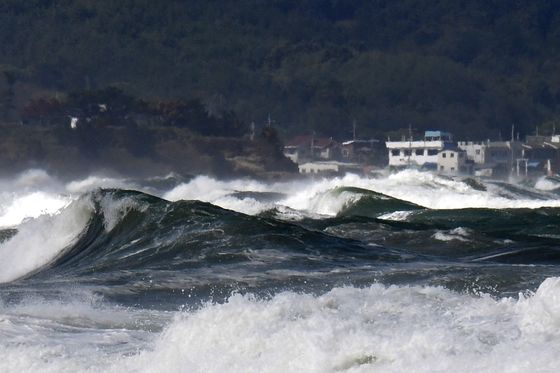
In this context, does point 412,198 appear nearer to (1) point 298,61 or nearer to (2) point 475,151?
(2) point 475,151

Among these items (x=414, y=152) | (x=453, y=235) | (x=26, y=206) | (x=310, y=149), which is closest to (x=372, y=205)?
(x=26, y=206)

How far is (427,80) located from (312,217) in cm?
8683

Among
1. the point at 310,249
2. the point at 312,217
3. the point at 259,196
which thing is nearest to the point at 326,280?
the point at 310,249

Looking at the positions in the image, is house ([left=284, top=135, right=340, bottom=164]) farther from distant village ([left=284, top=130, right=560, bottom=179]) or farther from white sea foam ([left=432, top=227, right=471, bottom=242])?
white sea foam ([left=432, top=227, right=471, bottom=242])

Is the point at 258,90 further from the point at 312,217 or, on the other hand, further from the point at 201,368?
the point at 201,368

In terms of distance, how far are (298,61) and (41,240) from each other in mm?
98629

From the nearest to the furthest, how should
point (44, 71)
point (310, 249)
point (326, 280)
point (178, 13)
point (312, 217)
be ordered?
point (326, 280) < point (310, 249) < point (312, 217) < point (44, 71) < point (178, 13)

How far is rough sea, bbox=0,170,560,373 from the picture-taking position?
10.4 m

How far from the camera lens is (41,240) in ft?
79.2

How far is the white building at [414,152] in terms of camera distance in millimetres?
96625

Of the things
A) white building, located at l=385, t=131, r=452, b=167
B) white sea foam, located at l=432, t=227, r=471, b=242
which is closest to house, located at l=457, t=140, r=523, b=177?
white building, located at l=385, t=131, r=452, b=167

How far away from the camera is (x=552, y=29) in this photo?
5635 inches

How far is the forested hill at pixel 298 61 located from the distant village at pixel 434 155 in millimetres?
5566

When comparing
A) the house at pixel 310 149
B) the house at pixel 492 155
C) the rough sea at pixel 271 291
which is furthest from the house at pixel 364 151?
the rough sea at pixel 271 291
